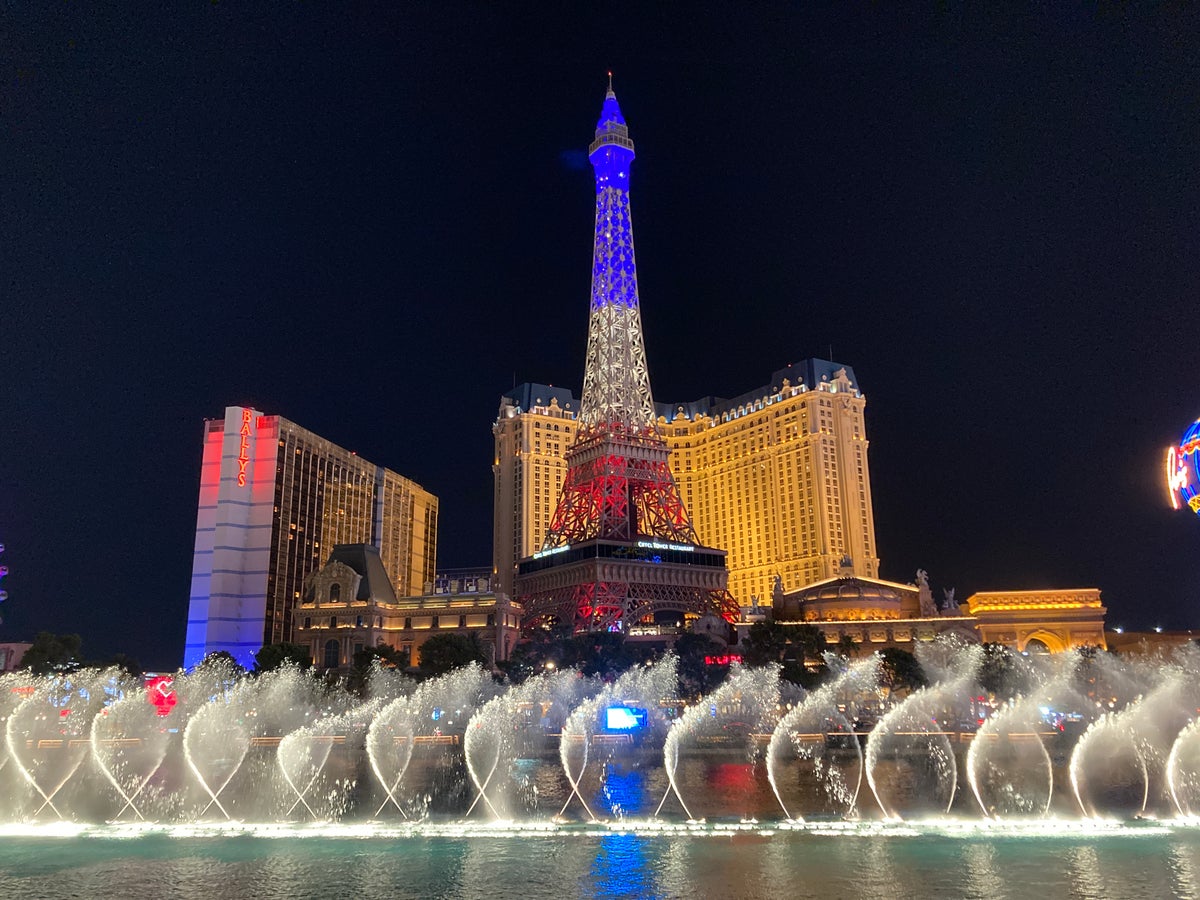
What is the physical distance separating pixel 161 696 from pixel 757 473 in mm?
94682

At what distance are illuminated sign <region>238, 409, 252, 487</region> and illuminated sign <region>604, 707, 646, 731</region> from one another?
68.9 meters

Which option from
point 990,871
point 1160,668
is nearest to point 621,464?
point 1160,668

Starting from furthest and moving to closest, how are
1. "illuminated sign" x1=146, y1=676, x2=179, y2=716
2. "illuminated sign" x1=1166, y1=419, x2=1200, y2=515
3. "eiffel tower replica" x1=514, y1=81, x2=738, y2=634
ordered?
"eiffel tower replica" x1=514, y1=81, x2=738, y2=634, "illuminated sign" x1=146, y1=676, x2=179, y2=716, "illuminated sign" x1=1166, y1=419, x2=1200, y2=515

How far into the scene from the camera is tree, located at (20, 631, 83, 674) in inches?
3118

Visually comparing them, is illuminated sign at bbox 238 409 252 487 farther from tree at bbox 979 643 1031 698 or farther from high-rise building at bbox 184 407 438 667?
tree at bbox 979 643 1031 698

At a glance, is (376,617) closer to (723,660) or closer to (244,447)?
(244,447)

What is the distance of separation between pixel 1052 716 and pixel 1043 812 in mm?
50376

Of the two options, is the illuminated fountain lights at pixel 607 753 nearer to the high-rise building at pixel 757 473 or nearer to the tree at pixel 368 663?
the tree at pixel 368 663

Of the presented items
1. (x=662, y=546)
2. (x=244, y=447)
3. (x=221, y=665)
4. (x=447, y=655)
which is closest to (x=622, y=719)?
(x=447, y=655)

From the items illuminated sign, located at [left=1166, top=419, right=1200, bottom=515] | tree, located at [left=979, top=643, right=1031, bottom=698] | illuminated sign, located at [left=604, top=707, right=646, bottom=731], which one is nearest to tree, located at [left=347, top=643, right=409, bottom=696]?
illuminated sign, located at [left=604, top=707, right=646, bottom=731]

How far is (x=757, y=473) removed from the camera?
146 m

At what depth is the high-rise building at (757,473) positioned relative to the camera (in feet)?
444

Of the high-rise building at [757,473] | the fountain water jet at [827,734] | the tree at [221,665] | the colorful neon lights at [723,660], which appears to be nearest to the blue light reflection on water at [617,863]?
the fountain water jet at [827,734]

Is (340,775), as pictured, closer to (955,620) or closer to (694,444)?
(955,620)
